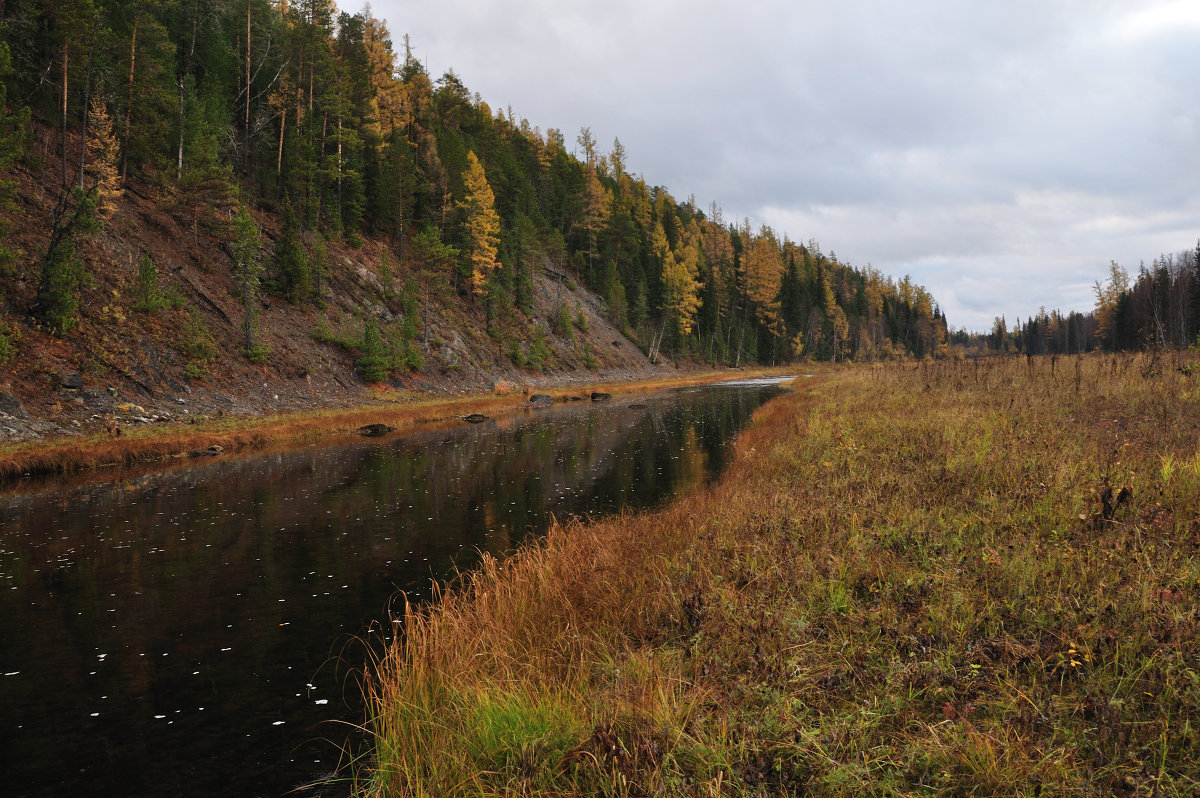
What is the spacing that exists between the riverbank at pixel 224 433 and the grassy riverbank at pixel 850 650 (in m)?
18.1

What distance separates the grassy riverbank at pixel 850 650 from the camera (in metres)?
3.38

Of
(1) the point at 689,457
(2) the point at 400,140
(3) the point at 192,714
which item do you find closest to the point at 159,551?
(3) the point at 192,714

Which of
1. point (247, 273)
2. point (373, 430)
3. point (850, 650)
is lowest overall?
point (850, 650)

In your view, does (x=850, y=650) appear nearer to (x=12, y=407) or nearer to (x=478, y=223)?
(x=12, y=407)

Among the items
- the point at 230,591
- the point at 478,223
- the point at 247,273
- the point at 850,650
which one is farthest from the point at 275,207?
the point at 850,650

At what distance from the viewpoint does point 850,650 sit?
4.61 meters

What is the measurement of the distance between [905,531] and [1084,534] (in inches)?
68.4

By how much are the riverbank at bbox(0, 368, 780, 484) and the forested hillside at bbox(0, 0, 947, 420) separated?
3948mm

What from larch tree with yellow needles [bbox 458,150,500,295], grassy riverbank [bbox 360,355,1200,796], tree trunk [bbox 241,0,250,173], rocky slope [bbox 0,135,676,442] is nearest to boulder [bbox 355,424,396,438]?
rocky slope [bbox 0,135,676,442]

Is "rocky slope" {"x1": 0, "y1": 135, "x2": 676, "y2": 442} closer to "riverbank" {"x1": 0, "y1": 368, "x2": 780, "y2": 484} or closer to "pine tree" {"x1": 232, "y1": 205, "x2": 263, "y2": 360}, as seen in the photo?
"pine tree" {"x1": 232, "y1": 205, "x2": 263, "y2": 360}

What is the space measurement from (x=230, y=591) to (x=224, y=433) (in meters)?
17.2

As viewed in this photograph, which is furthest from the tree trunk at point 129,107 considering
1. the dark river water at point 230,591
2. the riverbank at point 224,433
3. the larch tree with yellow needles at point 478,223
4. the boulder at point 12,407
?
the larch tree with yellow needles at point 478,223

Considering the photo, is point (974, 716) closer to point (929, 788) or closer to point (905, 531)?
point (929, 788)

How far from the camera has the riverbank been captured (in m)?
17.9
